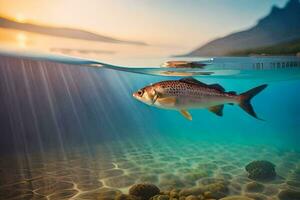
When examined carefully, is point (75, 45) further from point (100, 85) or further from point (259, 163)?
point (100, 85)

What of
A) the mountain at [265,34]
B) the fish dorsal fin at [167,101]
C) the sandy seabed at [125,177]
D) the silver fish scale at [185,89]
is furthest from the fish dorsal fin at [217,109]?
the mountain at [265,34]

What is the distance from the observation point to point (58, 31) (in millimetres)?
9461

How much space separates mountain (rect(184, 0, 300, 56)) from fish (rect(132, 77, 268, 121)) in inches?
143

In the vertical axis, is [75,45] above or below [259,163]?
above

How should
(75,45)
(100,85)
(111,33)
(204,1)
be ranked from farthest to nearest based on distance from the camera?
(100,85), (75,45), (111,33), (204,1)

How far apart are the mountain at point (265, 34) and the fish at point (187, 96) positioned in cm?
362

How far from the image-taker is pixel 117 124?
29.7m

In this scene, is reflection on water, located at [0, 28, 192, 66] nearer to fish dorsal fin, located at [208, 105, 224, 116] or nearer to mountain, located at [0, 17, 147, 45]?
mountain, located at [0, 17, 147, 45]

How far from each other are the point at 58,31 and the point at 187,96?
5754 millimetres

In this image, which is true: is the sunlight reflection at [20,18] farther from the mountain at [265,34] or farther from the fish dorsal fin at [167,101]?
the mountain at [265,34]

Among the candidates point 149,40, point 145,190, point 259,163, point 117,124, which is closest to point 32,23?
point 149,40

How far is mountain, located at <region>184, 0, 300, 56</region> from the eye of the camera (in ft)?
27.3

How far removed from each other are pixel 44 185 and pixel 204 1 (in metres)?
7.83

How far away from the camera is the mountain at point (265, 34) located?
328 inches
